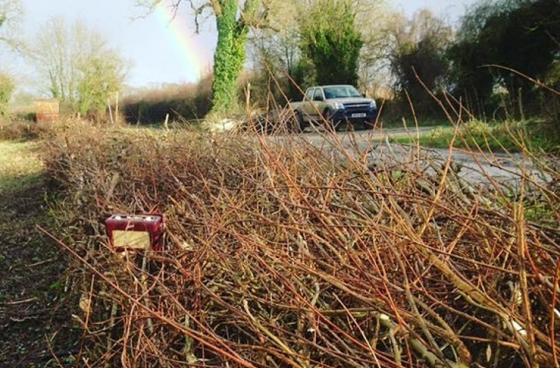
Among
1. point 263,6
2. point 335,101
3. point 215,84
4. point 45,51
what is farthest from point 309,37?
point 45,51

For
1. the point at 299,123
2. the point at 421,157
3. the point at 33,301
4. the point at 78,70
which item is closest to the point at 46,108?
the point at 78,70

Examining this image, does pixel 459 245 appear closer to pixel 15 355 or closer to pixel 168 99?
pixel 15 355

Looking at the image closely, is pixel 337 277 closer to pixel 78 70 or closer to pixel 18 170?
pixel 18 170

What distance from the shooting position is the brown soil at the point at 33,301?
3268 millimetres

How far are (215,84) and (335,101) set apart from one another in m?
7.89

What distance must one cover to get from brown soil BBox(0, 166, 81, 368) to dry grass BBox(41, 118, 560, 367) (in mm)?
345

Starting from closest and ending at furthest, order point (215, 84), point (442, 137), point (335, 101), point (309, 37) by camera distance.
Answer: point (442, 137)
point (335, 101)
point (215, 84)
point (309, 37)

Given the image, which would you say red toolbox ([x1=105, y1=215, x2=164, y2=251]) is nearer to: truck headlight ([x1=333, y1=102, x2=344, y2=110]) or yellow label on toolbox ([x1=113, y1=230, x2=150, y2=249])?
yellow label on toolbox ([x1=113, y1=230, x2=150, y2=249])

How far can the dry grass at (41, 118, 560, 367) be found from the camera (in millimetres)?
1427

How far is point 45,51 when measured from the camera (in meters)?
32.8

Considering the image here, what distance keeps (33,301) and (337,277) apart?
138 inches

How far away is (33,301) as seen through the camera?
4.26m

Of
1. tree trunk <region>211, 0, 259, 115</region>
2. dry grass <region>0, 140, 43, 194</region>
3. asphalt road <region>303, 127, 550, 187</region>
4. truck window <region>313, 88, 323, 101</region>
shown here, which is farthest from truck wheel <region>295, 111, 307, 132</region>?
tree trunk <region>211, 0, 259, 115</region>

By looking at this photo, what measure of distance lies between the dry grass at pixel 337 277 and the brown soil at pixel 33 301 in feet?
1.13
